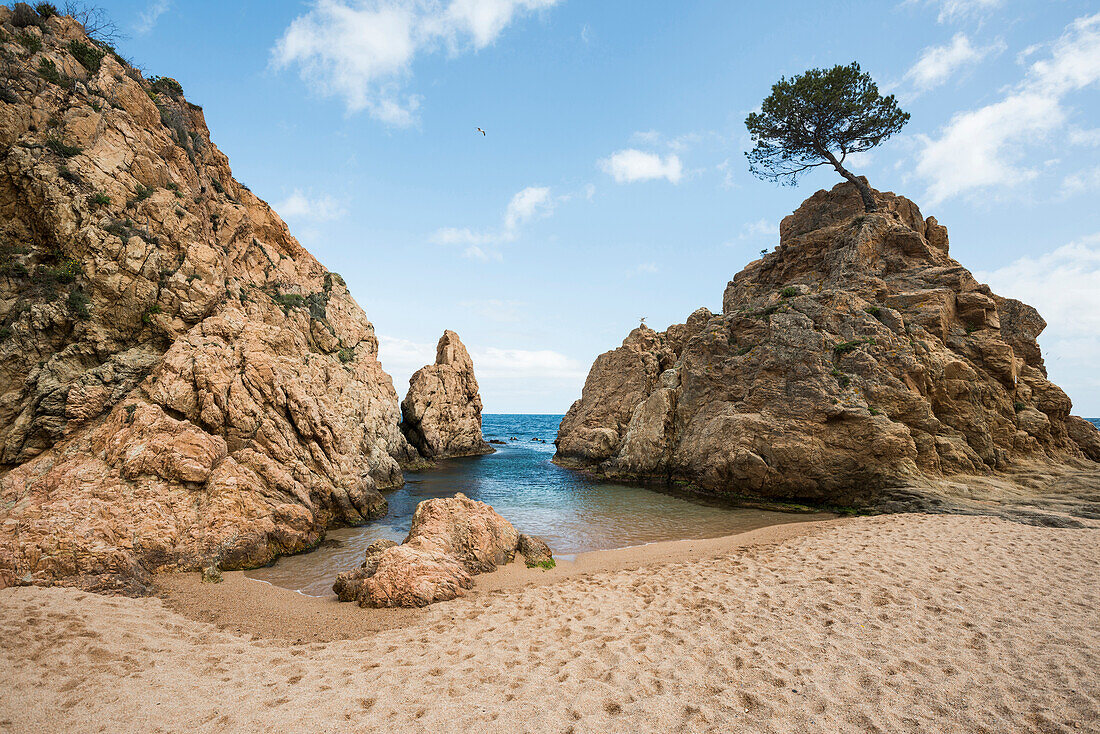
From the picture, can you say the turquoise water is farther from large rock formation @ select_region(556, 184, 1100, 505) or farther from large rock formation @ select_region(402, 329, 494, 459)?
large rock formation @ select_region(402, 329, 494, 459)

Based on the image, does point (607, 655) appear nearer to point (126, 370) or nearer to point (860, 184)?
point (126, 370)

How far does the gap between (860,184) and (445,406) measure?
38.0 m

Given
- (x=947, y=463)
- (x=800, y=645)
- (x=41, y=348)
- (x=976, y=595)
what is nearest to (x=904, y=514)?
(x=947, y=463)

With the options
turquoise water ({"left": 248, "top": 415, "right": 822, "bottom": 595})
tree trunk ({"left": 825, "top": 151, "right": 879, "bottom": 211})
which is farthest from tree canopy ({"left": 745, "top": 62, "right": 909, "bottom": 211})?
turquoise water ({"left": 248, "top": 415, "right": 822, "bottom": 595})

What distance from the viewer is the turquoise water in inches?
429

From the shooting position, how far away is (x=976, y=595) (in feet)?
22.0

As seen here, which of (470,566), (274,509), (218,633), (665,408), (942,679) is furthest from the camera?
(665,408)

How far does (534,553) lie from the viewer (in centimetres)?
1064

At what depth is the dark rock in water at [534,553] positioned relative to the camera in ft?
34.2

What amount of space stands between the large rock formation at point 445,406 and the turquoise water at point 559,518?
1195 centimetres

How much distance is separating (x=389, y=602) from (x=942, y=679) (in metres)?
8.12

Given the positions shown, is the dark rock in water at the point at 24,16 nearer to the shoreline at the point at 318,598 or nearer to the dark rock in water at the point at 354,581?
the shoreline at the point at 318,598

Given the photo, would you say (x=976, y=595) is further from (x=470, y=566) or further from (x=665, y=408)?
(x=665, y=408)

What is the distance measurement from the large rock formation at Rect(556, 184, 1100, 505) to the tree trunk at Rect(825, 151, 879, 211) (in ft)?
3.03
